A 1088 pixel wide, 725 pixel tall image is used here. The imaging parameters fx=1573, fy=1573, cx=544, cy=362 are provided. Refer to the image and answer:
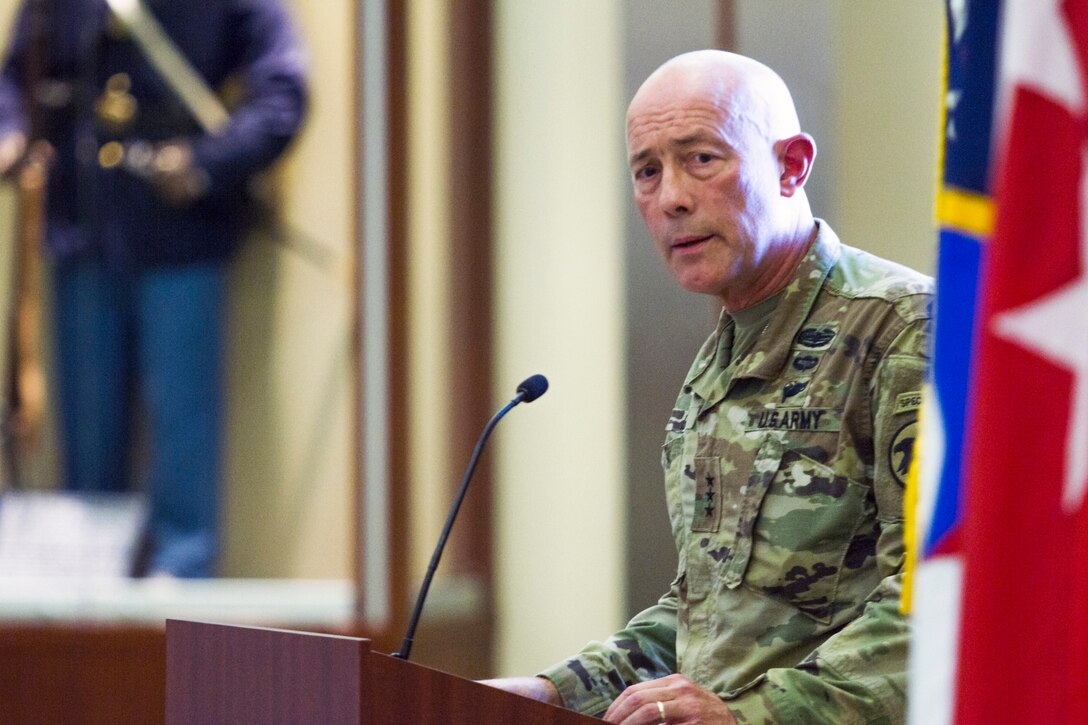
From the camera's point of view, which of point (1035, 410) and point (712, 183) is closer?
point (1035, 410)

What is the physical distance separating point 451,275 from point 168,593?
3.76 ft

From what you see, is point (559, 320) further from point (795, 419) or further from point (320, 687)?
point (320, 687)

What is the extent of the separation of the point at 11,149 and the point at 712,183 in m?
2.98

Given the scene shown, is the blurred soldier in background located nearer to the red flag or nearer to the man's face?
the man's face

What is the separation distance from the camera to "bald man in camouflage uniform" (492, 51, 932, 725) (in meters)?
1.70

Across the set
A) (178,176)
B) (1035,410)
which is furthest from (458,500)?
(178,176)

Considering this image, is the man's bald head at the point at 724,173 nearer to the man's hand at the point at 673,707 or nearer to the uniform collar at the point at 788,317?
the uniform collar at the point at 788,317

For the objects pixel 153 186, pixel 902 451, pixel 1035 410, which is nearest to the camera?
pixel 1035 410

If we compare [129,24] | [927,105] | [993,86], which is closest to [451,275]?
[129,24]

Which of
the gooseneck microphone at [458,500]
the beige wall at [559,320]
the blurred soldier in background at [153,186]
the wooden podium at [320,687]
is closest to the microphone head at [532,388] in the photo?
the gooseneck microphone at [458,500]

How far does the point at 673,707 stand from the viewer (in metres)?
1.66

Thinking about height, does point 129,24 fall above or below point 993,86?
above

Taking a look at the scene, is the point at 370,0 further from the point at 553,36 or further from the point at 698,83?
the point at 698,83

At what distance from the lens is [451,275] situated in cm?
425
